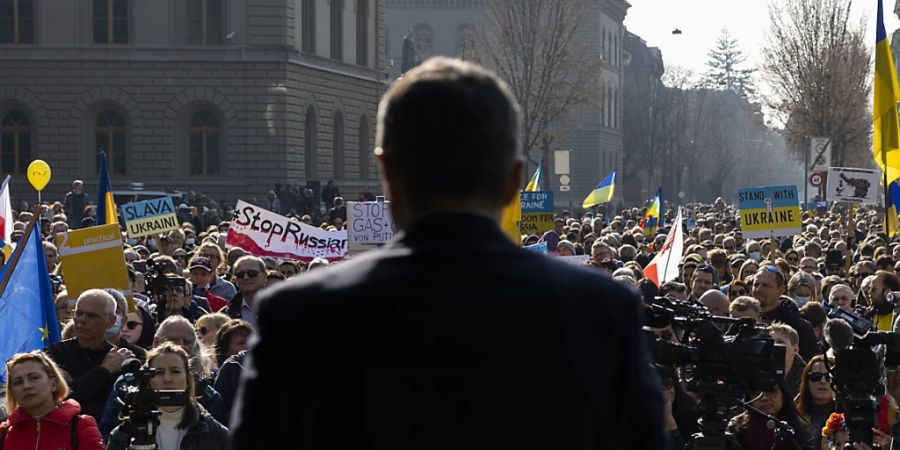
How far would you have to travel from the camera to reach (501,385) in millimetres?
2564

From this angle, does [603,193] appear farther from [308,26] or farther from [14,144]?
[14,144]

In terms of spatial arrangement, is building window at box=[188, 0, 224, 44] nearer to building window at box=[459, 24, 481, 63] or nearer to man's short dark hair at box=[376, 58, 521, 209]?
building window at box=[459, 24, 481, 63]

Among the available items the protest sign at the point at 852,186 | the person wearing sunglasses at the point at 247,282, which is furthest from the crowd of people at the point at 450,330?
the protest sign at the point at 852,186

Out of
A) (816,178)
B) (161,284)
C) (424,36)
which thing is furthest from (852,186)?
(424,36)

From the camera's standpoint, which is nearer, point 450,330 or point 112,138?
point 450,330

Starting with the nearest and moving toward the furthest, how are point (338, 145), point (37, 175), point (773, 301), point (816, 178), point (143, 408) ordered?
point (143, 408), point (773, 301), point (37, 175), point (816, 178), point (338, 145)

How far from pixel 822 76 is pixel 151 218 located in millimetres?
39357

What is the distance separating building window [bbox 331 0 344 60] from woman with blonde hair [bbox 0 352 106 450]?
4804cm

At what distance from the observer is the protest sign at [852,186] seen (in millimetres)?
23531

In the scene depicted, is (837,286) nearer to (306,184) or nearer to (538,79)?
(306,184)

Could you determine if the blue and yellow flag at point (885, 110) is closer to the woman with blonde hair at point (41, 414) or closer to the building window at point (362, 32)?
the woman with blonde hair at point (41, 414)

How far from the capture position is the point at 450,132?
262 cm

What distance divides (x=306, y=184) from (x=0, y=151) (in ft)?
30.1

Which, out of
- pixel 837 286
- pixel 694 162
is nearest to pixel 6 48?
pixel 837 286
